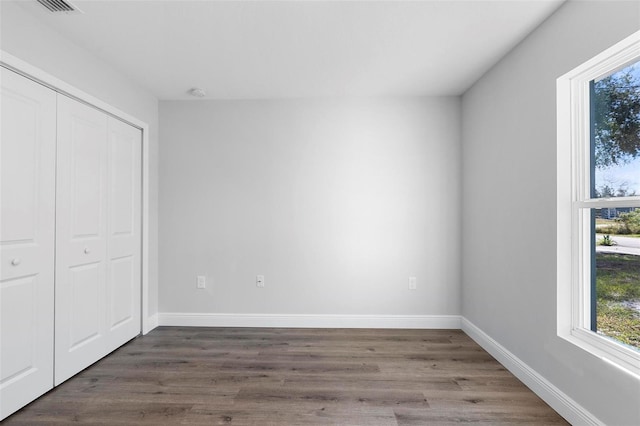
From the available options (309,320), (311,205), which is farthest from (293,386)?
(311,205)

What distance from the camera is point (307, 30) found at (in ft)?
7.20

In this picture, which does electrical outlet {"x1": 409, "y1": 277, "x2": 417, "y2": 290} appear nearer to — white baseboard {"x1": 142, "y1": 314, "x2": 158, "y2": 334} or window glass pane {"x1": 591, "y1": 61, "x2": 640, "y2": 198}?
window glass pane {"x1": 591, "y1": 61, "x2": 640, "y2": 198}

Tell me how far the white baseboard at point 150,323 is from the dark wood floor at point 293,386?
0.42ft

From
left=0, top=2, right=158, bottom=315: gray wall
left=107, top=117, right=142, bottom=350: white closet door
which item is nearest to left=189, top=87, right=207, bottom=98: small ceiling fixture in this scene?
left=0, top=2, right=158, bottom=315: gray wall

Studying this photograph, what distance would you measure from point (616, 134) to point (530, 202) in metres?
0.62

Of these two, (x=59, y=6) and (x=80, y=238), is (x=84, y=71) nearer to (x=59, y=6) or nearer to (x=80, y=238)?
(x=59, y=6)

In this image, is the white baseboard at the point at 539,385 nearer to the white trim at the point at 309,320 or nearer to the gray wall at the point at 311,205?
the white trim at the point at 309,320

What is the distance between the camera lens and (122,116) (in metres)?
2.88

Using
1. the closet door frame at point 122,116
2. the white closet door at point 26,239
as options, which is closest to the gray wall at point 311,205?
the closet door frame at point 122,116

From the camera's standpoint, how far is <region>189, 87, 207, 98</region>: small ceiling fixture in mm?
3189

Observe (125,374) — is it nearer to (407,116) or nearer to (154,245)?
(154,245)

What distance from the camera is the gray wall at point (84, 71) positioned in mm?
1927

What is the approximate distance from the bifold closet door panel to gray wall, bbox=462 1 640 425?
3220 millimetres

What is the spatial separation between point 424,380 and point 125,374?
7.17ft
